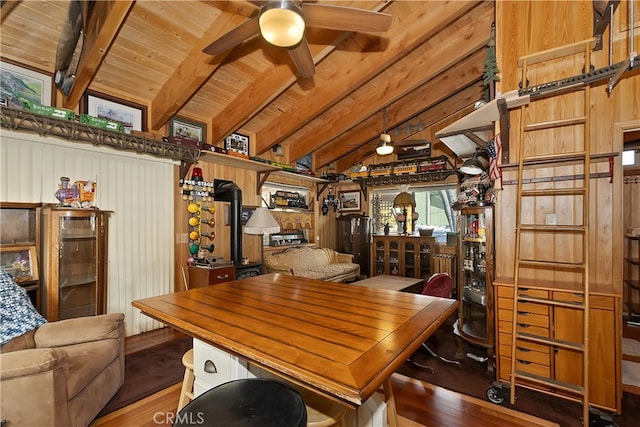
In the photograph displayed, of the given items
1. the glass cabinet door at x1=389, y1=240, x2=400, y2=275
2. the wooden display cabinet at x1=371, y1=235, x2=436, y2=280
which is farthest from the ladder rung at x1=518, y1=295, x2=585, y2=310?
the glass cabinet door at x1=389, y1=240, x2=400, y2=275

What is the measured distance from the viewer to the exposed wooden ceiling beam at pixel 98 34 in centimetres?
230

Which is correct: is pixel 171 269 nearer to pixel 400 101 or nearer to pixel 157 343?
Answer: pixel 157 343

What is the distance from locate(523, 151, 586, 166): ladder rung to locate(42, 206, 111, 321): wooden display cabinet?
417cm

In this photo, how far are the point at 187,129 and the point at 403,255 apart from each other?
15.4 feet

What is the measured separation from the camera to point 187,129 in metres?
4.11

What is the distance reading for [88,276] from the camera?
2924 mm

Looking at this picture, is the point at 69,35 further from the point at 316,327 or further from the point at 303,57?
the point at 316,327

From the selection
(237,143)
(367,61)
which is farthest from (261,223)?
(367,61)

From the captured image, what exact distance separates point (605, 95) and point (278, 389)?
10.4 ft

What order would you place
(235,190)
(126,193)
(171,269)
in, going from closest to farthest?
(126,193) → (171,269) → (235,190)

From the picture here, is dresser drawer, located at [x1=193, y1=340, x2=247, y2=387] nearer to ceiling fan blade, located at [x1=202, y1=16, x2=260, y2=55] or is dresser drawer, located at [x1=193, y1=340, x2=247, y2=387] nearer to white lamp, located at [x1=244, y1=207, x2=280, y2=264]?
ceiling fan blade, located at [x1=202, y1=16, x2=260, y2=55]

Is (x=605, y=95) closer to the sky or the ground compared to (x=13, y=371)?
closer to the sky

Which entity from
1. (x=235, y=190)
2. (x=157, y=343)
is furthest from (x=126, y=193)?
(x=157, y=343)

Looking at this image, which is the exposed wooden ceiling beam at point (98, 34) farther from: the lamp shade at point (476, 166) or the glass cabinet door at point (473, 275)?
the glass cabinet door at point (473, 275)
